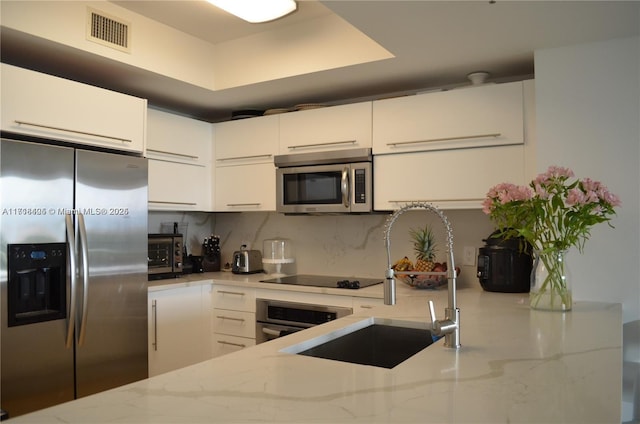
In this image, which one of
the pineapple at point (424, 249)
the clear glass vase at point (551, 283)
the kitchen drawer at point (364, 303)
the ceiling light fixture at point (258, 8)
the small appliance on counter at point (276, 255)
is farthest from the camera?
the small appliance on counter at point (276, 255)

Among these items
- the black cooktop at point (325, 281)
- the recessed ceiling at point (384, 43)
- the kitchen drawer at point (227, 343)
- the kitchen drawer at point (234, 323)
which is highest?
the recessed ceiling at point (384, 43)

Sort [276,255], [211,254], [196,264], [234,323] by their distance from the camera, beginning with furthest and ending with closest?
[211,254] → [196,264] → [276,255] → [234,323]

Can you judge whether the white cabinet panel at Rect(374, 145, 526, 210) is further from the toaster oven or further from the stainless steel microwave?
the toaster oven

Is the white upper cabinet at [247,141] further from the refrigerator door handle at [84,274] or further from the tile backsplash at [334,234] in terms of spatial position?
the refrigerator door handle at [84,274]

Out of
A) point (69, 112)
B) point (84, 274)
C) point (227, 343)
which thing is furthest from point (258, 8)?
point (227, 343)

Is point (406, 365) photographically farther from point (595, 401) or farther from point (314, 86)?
point (314, 86)

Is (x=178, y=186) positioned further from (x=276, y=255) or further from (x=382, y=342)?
(x=382, y=342)

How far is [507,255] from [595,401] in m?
1.68

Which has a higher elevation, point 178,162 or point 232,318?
point 178,162

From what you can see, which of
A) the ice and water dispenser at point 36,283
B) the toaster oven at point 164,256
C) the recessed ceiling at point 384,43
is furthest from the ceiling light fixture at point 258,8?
the toaster oven at point 164,256

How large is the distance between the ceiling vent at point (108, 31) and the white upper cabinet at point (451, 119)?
1.46m

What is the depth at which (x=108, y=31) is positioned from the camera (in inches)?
103

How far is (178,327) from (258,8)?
1.96 m

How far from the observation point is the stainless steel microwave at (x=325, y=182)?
3049 millimetres
